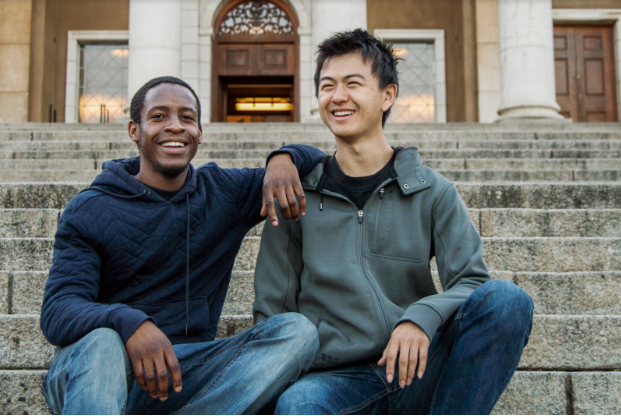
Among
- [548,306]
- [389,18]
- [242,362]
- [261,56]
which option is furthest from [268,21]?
[242,362]

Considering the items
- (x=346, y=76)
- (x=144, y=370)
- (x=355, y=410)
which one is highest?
(x=346, y=76)

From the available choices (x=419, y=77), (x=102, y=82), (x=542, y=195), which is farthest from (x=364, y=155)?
(x=102, y=82)

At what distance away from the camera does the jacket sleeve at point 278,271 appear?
83.2 inches

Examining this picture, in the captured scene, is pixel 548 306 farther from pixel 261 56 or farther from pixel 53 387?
pixel 261 56

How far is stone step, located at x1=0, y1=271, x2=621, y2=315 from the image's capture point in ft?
9.60

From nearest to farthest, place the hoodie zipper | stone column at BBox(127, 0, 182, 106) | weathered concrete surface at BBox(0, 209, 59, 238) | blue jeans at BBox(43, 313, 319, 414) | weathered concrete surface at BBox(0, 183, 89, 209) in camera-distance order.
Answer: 1. blue jeans at BBox(43, 313, 319, 414)
2. the hoodie zipper
3. weathered concrete surface at BBox(0, 209, 59, 238)
4. weathered concrete surface at BBox(0, 183, 89, 209)
5. stone column at BBox(127, 0, 182, 106)

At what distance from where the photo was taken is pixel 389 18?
13023mm

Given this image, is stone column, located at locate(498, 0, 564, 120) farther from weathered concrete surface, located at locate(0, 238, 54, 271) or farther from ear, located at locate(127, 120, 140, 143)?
ear, located at locate(127, 120, 140, 143)

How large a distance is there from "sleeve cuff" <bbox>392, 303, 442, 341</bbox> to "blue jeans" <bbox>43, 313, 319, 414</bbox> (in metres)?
0.30

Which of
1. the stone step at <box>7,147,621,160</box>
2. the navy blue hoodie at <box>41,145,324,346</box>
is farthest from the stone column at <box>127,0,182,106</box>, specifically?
the navy blue hoodie at <box>41,145,324,346</box>

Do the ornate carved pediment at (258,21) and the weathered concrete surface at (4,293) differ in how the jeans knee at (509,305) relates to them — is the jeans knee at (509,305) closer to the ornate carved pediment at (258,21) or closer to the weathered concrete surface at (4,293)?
the weathered concrete surface at (4,293)

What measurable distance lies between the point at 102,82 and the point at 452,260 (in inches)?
489

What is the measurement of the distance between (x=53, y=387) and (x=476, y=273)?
4.64ft

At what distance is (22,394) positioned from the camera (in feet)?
7.92
